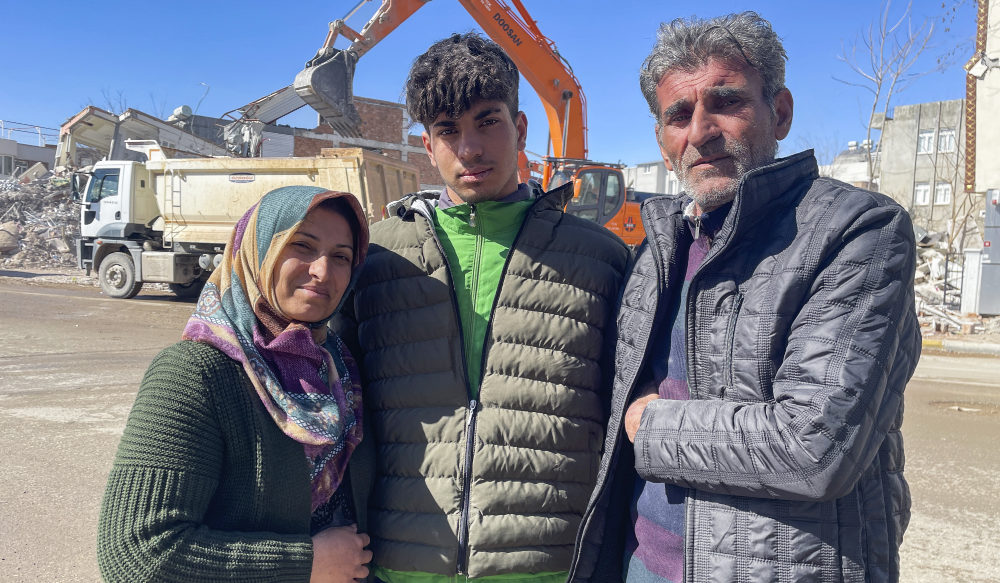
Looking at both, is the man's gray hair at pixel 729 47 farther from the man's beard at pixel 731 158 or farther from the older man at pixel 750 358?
the man's beard at pixel 731 158

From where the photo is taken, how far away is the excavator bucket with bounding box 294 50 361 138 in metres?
10.7

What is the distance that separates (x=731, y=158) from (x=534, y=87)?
38.5ft

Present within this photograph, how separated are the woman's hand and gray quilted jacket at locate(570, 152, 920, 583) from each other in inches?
30.7

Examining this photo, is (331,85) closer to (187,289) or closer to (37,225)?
(187,289)

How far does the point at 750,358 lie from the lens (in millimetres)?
1401

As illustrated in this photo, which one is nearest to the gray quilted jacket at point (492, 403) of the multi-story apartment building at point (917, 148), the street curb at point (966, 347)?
the street curb at point (966, 347)

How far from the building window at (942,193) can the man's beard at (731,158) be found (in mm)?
37900

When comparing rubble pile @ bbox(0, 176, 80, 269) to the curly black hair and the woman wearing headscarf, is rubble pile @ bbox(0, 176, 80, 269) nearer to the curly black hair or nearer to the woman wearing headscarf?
the curly black hair

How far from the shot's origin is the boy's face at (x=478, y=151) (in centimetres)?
200

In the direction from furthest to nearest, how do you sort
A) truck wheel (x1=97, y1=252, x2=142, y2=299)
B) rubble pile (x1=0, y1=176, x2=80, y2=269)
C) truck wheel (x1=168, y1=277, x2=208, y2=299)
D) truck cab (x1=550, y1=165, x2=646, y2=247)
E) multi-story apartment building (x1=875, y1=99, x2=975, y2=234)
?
multi-story apartment building (x1=875, y1=99, x2=975, y2=234) < rubble pile (x1=0, y1=176, x2=80, y2=269) < truck wheel (x1=168, y1=277, x2=208, y2=299) < truck wheel (x1=97, y1=252, x2=142, y2=299) < truck cab (x1=550, y1=165, x2=646, y2=247)

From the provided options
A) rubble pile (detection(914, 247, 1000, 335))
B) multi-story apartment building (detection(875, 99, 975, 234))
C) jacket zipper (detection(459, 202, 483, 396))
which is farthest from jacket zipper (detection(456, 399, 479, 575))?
multi-story apartment building (detection(875, 99, 975, 234))

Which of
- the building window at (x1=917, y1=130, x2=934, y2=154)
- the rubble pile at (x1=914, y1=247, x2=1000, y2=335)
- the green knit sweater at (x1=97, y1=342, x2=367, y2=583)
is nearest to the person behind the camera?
the green knit sweater at (x1=97, y1=342, x2=367, y2=583)

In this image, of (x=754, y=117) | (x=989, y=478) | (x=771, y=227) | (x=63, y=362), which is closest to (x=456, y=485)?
(x=771, y=227)

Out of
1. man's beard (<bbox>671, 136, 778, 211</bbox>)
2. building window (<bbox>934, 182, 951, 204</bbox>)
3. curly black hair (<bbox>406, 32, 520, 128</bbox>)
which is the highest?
building window (<bbox>934, 182, 951, 204</bbox>)
